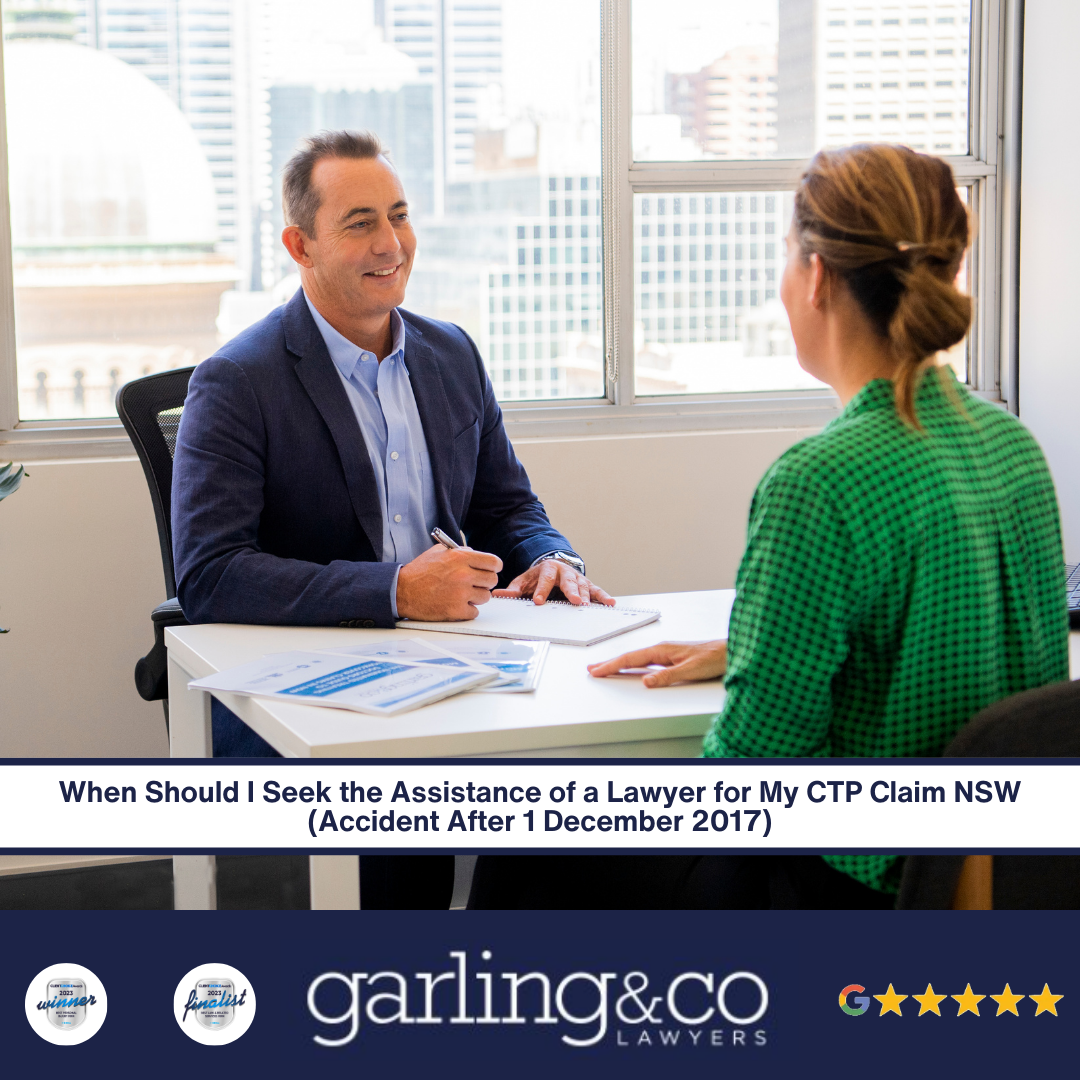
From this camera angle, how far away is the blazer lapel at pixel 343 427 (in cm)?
209

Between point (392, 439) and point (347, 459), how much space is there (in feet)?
0.44

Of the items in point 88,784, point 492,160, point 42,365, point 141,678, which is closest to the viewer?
point 88,784

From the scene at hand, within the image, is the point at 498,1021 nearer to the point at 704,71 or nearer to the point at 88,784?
the point at 88,784

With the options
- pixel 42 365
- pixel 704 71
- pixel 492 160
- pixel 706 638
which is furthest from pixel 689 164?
pixel 706 638

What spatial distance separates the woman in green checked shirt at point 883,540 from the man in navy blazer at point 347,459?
67cm

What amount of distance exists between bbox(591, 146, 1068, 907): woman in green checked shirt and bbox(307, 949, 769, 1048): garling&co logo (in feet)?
0.53

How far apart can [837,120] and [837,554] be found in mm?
2552

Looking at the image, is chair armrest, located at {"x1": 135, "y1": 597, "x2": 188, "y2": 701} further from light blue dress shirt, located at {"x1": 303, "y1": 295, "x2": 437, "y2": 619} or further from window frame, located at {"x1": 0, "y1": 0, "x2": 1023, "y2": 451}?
window frame, located at {"x1": 0, "y1": 0, "x2": 1023, "y2": 451}

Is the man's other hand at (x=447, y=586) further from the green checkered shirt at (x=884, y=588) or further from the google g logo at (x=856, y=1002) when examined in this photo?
the google g logo at (x=856, y=1002)

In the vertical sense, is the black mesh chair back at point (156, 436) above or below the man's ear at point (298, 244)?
below

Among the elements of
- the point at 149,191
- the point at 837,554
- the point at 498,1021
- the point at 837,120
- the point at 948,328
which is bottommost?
the point at 498,1021

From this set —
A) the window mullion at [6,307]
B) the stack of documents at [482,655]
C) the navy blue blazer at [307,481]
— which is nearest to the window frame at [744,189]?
the window mullion at [6,307]

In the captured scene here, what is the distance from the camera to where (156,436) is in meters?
2.40

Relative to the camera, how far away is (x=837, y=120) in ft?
11.2
